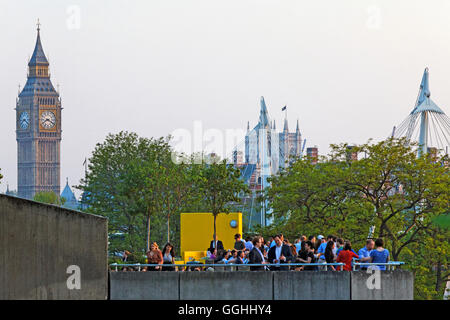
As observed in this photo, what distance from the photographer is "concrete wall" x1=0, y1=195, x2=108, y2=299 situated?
61.5 ft

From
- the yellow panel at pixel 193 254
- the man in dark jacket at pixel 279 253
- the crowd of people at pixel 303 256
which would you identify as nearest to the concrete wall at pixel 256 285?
the crowd of people at pixel 303 256

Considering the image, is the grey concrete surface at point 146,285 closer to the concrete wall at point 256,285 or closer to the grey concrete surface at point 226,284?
the concrete wall at point 256,285

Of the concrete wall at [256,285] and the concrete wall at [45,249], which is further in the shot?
the concrete wall at [256,285]

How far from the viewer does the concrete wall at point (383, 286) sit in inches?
874

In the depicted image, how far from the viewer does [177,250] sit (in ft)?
235

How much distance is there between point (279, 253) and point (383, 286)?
266 cm

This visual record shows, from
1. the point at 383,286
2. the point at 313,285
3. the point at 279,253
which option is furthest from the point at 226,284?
the point at 383,286

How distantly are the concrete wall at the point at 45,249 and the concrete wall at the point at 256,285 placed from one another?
2.97 meters

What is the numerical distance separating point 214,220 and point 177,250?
2645 cm

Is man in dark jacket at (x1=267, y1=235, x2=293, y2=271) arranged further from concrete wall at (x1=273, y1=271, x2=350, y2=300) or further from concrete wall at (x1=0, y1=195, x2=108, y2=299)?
concrete wall at (x1=0, y1=195, x2=108, y2=299)

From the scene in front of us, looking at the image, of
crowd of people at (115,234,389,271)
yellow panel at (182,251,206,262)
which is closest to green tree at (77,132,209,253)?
yellow panel at (182,251,206,262)

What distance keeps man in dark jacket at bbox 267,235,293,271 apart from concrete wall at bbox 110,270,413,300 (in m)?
1.44

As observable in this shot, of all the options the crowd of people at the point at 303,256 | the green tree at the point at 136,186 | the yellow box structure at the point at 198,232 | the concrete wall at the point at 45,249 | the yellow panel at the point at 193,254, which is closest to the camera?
the concrete wall at the point at 45,249
